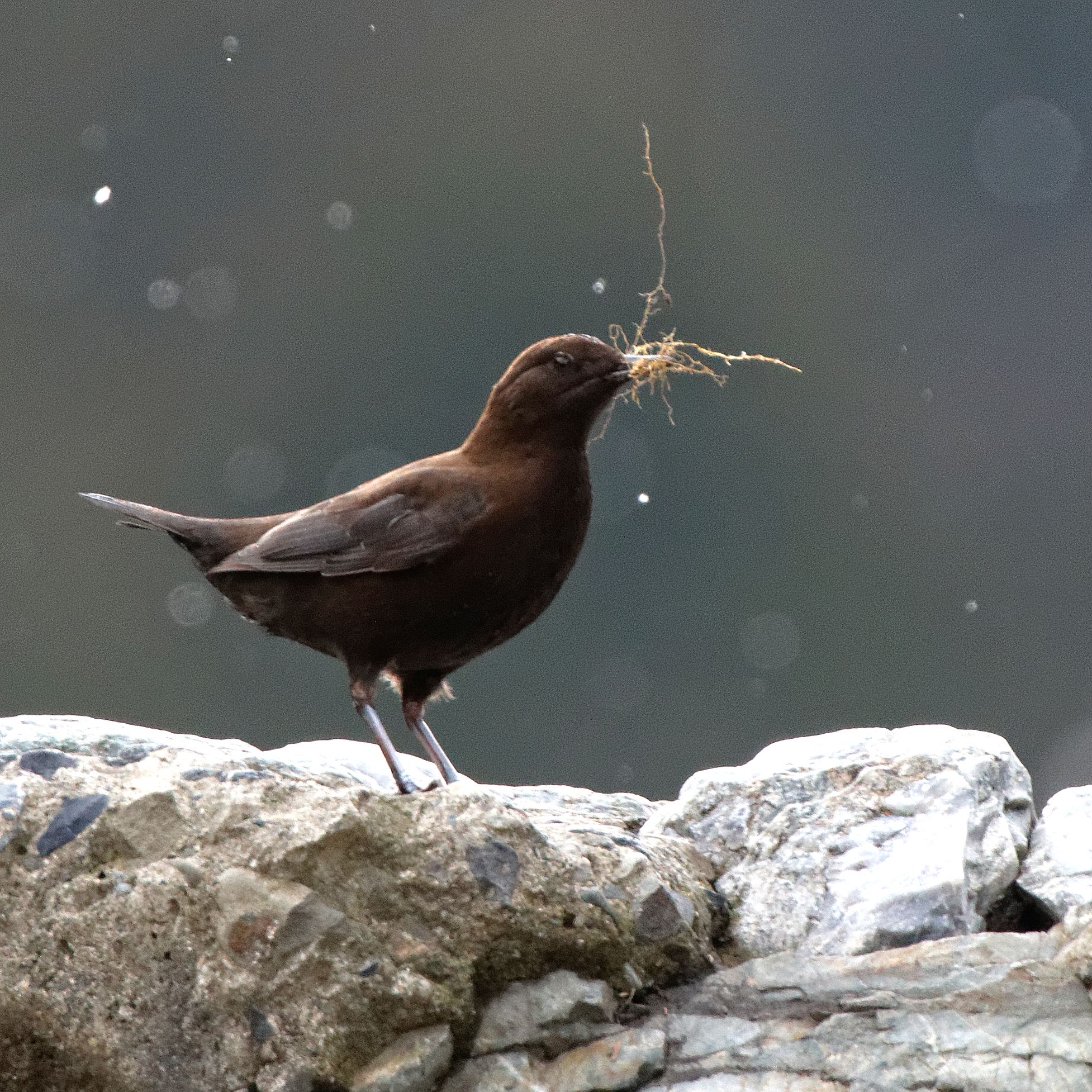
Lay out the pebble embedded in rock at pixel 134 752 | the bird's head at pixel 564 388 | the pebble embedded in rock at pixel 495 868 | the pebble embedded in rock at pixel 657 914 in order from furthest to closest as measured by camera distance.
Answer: the bird's head at pixel 564 388, the pebble embedded in rock at pixel 134 752, the pebble embedded in rock at pixel 657 914, the pebble embedded in rock at pixel 495 868

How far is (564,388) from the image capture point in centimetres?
400

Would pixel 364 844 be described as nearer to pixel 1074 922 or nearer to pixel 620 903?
pixel 620 903

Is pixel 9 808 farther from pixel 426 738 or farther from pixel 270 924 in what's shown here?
pixel 426 738

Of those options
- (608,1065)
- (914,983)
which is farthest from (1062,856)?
(608,1065)

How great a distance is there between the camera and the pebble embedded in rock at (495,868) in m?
2.94

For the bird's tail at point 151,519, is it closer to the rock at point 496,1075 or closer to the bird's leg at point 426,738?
the bird's leg at point 426,738

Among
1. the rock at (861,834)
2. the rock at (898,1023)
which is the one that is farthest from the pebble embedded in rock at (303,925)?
the rock at (861,834)

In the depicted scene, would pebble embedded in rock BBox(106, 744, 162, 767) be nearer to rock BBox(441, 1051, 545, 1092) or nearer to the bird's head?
rock BBox(441, 1051, 545, 1092)

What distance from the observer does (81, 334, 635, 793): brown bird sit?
385 cm

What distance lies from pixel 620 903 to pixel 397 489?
1.56 metres

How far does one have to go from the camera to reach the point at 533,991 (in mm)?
2939

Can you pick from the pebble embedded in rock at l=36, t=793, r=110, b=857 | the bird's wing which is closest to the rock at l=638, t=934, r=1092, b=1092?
the pebble embedded in rock at l=36, t=793, r=110, b=857

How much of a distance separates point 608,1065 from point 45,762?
1506 millimetres

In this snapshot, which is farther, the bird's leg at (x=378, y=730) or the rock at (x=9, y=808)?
the bird's leg at (x=378, y=730)
